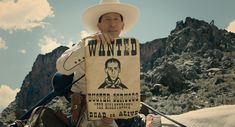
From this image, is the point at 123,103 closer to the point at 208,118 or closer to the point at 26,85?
the point at 208,118

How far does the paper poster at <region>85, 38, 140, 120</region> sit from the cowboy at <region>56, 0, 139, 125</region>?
8.6 inches

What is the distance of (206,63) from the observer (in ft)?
286

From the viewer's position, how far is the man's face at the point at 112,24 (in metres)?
5.15

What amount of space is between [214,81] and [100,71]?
220 feet

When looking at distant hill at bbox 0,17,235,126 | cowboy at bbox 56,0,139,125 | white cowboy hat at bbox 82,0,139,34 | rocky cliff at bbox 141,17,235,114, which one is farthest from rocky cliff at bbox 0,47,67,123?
cowboy at bbox 56,0,139,125

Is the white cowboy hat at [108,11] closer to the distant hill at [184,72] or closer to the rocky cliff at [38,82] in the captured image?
the distant hill at [184,72]

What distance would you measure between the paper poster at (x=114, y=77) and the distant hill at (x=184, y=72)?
3464 centimetres

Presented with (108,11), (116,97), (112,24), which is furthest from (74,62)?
(116,97)

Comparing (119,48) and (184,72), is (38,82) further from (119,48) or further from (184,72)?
(119,48)

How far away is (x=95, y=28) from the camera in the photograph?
5.64m

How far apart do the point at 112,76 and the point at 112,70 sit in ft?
0.17

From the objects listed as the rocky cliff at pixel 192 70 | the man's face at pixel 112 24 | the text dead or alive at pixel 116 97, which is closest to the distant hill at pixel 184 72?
the rocky cliff at pixel 192 70

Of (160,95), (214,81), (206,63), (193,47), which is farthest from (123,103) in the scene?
(193,47)

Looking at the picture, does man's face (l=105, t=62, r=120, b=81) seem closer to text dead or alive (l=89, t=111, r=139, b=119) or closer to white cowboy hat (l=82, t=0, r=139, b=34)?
text dead or alive (l=89, t=111, r=139, b=119)
